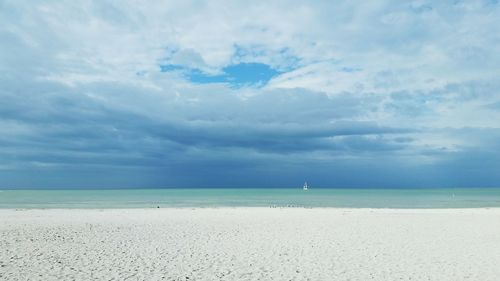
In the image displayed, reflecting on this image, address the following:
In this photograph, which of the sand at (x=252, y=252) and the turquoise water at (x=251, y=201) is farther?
the turquoise water at (x=251, y=201)

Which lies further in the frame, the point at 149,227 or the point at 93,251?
the point at 149,227

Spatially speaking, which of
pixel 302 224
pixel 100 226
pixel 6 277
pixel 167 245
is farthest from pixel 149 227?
pixel 6 277

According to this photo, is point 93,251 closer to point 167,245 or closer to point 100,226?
point 167,245

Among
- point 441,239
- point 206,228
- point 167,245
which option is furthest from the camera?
point 206,228

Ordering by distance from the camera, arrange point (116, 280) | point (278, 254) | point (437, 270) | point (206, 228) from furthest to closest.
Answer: point (206, 228) < point (278, 254) < point (437, 270) < point (116, 280)

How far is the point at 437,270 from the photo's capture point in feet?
37.7

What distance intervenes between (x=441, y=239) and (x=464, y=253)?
338cm

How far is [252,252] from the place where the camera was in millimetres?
14156

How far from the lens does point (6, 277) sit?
1020 cm

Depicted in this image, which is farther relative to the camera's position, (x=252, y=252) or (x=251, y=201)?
(x=251, y=201)

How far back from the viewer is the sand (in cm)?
1091

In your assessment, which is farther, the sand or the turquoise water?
the turquoise water

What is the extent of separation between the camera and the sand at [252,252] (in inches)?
429

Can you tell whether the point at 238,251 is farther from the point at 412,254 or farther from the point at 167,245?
the point at 412,254
